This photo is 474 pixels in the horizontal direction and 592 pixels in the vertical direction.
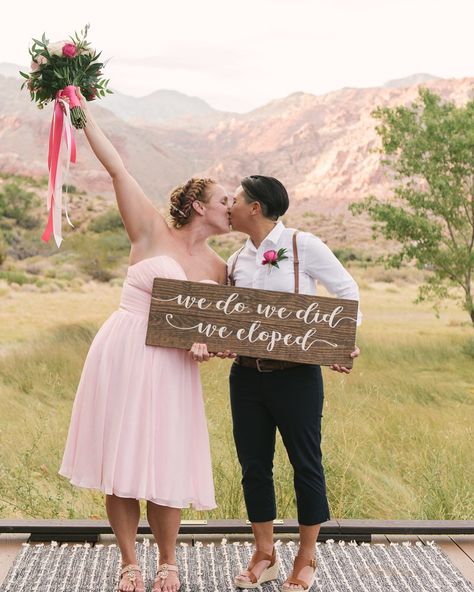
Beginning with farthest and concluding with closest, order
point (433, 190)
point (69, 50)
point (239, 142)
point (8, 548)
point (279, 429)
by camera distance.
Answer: point (239, 142) < point (433, 190) < point (8, 548) < point (69, 50) < point (279, 429)

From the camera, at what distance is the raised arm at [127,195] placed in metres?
2.75

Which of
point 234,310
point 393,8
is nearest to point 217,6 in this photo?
point 393,8

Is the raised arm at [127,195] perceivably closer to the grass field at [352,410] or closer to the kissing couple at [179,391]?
the kissing couple at [179,391]

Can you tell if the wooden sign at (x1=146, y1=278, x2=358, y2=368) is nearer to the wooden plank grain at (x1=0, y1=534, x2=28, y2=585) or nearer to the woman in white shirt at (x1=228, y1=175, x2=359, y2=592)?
the woman in white shirt at (x1=228, y1=175, x2=359, y2=592)

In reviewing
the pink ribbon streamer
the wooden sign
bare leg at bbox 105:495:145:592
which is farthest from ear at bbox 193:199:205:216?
bare leg at bbox 105:495:145:592

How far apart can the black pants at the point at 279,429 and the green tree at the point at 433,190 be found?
5141mm

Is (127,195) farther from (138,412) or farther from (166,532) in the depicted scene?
(166,532)

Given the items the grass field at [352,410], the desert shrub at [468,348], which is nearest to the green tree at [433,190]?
the desert shrub at [468,348]

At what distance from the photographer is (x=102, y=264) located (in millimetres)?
9812

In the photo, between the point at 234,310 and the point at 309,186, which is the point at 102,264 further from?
the point at 234,310

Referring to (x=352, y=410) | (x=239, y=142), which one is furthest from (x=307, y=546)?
(x=239, y=142)

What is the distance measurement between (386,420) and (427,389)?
2.09 m

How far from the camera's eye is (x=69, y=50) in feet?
9.15

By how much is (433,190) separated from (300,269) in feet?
18.9
